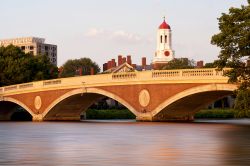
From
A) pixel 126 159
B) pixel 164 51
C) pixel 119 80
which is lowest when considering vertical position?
pixel 126 159

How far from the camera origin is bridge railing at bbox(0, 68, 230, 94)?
57031 mm

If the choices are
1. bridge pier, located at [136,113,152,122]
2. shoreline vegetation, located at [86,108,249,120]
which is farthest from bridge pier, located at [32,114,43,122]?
shoreline vegetation, located at [86,108,249,120]

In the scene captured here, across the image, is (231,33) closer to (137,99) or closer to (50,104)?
(137,99)

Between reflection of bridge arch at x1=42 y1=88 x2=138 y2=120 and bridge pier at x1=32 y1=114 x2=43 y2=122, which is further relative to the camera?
bridge pier at x1=32 y1=114 x2=43 y2=122

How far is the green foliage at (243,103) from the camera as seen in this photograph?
46375 mm

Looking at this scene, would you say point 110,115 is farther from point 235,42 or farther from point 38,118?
point 235,42

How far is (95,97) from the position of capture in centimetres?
7388

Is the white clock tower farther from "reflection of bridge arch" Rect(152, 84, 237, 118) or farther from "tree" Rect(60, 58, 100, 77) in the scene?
"reflection of bridge arch" Rect(152, 84, 237, 118)

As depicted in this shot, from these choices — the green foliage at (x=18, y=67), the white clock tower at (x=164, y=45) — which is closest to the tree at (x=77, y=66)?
the white clock tower at (x=164, y=45)

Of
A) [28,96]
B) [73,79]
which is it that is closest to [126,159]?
[73,79]

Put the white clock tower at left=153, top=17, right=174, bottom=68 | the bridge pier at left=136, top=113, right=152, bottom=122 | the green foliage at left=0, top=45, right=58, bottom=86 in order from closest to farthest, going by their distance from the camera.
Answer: the bridge pier at left=136, top=113, right=152, bottom=122 < the green foliage at left=0, top=45, right=58, bottom=86 < the white clock tower at left=153, top=17, right=174, bottom=68

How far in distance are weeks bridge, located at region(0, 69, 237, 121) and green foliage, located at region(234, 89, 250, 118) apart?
25.1 ft

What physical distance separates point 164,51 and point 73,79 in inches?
3460

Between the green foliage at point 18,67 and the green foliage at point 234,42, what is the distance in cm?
4974
